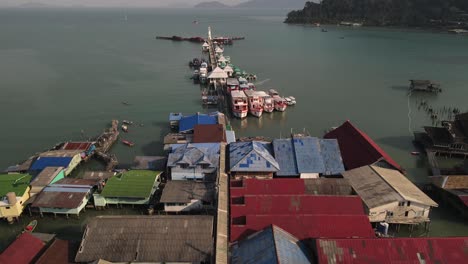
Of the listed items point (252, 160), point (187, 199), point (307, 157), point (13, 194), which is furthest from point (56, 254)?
point (307, 157)

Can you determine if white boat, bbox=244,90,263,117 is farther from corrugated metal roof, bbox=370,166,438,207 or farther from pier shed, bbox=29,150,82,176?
pier shed, bbox=29,150,82,176

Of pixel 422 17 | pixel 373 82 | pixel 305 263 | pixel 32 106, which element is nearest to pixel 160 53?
pixel 32 106

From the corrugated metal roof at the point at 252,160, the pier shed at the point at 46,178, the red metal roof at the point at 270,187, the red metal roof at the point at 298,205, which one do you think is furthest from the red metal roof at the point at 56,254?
the corrugated metal roof at the point at 252,160

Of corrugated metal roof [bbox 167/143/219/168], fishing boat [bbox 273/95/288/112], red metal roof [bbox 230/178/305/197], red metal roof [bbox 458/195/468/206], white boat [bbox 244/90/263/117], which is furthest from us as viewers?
fishing boat [bbox 273/95/288/112]

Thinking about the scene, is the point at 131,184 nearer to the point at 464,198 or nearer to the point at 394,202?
the point at 394,202

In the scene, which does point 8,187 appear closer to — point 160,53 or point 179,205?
point 179,205

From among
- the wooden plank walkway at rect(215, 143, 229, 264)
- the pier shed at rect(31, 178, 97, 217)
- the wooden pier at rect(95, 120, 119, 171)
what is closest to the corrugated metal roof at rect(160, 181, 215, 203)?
the wooden plank walkway at rect(215, 143, 229, 264)

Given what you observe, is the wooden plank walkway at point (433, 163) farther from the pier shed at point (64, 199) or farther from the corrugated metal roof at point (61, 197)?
the corrugated metal roof at point (61, 197)
